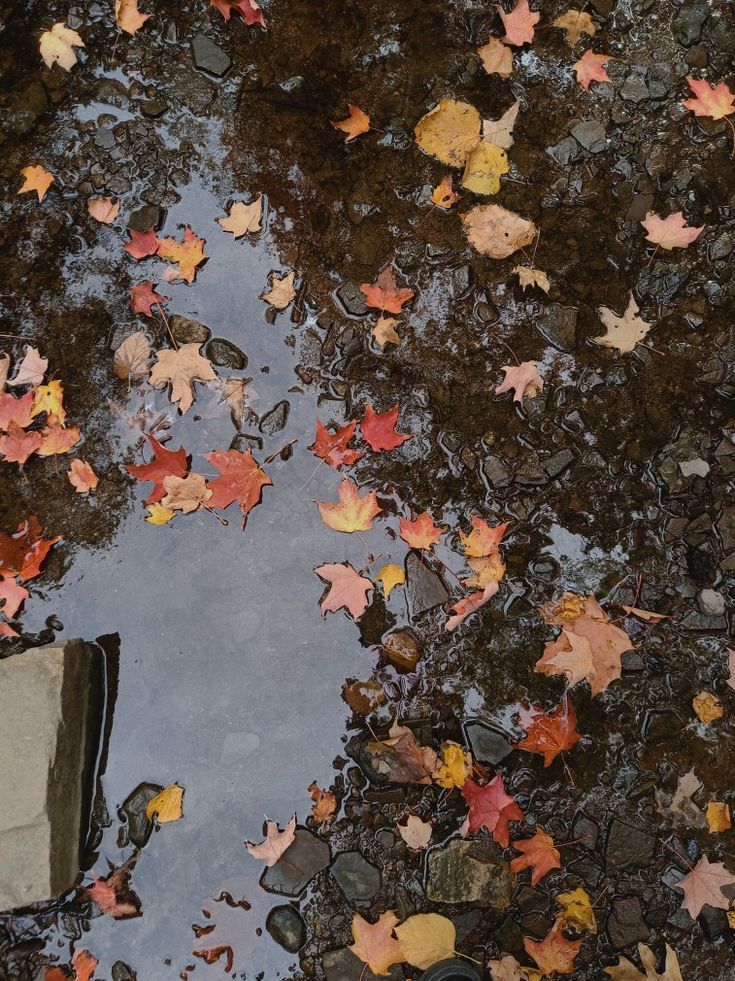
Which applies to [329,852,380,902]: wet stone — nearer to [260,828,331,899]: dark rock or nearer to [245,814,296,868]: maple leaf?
[260,828,331,899]: dark rock

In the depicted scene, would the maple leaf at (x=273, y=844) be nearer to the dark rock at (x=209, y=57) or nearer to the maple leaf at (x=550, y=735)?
the maple leaf at (x=550, y=735)

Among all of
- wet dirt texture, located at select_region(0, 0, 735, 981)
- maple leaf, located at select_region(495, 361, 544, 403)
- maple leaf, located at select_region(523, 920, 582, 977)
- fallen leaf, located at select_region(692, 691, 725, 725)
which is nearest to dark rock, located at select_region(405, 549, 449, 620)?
wet dirt texture, located at select_region(0, 0, 735, 981)

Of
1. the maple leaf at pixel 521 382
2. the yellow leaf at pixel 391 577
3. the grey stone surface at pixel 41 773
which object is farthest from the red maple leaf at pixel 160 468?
the maple leaf at pixel 521 382

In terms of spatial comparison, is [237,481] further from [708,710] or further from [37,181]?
[708,710]

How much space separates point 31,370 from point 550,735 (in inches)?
95.9

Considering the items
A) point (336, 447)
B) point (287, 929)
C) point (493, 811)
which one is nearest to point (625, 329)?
point (336, 447)

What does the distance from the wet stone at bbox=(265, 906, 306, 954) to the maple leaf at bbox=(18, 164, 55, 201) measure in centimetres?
294

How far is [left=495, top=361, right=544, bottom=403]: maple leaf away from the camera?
8.66 ft

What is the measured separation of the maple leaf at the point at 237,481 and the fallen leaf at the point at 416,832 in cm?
126

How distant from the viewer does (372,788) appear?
2.47m

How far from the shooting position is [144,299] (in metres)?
2.72

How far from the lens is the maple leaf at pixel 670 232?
2711mm

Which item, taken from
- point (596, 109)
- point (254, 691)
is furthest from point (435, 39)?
point (254, 691)

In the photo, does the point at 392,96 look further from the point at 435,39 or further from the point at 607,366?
the point at 607,366
